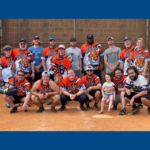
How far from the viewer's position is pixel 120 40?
1257 cm

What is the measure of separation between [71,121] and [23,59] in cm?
279

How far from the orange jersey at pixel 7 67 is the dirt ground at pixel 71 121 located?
1094 millimetres

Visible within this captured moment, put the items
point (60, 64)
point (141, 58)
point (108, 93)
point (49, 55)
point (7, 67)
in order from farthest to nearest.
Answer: point (49, 55), point (60, 64), point (7, 67), point (141, 58), point (108, 93)

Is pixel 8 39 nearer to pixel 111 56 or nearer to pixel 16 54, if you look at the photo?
pixel 16 54

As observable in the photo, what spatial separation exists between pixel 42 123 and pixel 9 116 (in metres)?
1.26

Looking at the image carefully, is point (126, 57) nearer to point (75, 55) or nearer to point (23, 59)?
point (75, 55)

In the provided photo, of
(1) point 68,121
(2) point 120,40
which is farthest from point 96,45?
(2) point 120,40

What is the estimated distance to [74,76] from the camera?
21.8 ft

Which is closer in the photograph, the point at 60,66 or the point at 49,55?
the point at 60,66

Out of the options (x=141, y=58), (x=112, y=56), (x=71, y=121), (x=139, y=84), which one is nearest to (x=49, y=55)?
(x=112, y=56)

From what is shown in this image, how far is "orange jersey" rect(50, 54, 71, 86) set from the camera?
24.1 feet

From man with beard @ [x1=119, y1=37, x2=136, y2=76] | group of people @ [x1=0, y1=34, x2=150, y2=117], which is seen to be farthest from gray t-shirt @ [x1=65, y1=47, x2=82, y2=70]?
man with beard @ [x1=119, y1=37, x2=136, y2=76]

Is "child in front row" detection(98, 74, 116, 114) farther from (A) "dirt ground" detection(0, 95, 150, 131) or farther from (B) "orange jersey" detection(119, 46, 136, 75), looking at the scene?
(B) "orange jersey" detection(119, 46, 136, 75)

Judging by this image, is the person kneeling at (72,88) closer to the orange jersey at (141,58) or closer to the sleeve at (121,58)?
the sleeve at (121,58)
